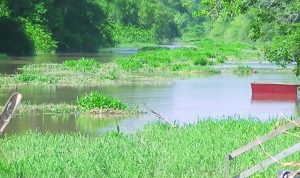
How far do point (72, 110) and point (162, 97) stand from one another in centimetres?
528

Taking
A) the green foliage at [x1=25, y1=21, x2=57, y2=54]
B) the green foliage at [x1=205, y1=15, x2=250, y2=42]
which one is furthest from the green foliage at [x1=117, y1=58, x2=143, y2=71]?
the green foliage at [x1=205, y1=15, x2=250, y2=42]

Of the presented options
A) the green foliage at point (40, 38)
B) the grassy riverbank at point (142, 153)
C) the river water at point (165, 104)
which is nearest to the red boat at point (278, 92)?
the river water at point (165, 104)

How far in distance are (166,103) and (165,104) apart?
0.33 metres

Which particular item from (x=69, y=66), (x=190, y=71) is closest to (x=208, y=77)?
(x=190, y=71)

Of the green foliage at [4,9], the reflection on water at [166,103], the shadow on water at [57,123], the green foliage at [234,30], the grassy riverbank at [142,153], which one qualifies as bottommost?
the green foliage at [234,30]

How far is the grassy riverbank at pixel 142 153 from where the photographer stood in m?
9.78

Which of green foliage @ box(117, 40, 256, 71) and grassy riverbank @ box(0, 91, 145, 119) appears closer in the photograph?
grassy riverbank @ box(0, 91, 145, 119)

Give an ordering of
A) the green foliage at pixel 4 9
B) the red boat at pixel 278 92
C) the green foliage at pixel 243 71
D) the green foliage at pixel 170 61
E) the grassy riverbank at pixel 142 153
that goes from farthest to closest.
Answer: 1. the green foliage at pixel 4 9
2. the green foliage at pixel 170 61
3. the green foliage at pixel 243 71
4. the red boat at pixel 278 92
5. the grassy riverbank at pixel 142 153

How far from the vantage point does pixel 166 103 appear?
2314 centimetres

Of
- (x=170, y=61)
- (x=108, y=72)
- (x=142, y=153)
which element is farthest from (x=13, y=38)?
(x=142, y=153)

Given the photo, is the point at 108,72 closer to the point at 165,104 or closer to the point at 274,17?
the point at 165,104

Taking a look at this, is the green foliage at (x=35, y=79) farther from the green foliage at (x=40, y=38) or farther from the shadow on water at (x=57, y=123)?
the green foliage at (x=40, y=38)

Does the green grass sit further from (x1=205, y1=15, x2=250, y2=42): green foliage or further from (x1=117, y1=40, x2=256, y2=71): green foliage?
(x1=205, y1=15, x2=250, y2=42): green foliage

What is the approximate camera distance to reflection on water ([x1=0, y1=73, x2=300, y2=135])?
1767 centimetres
